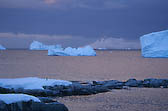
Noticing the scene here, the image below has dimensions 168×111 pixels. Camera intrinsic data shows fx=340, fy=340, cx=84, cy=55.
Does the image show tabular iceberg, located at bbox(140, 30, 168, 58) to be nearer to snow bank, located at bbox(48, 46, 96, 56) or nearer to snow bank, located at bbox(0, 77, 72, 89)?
snow bank, located at bbox(48, 46, 96, 56)

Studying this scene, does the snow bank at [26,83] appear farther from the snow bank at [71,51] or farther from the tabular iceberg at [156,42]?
the snow bank at [71,51]

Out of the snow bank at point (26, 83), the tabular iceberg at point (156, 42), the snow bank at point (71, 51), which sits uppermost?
the snow bank at point (71, 51)

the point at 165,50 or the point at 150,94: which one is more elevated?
the point at 165,50

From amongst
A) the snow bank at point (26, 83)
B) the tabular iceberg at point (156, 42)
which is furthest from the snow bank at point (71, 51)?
the snow bank at point (26, 83)

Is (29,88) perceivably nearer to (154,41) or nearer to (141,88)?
(141,88)

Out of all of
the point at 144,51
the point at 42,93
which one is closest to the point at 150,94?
the point at 42,93

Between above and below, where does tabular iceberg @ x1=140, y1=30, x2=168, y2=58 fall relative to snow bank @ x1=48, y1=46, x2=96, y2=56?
below

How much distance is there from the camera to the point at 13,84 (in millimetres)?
10242

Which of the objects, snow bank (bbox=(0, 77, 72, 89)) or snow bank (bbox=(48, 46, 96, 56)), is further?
snow bank (bbox=(48, 46, 96, 56))

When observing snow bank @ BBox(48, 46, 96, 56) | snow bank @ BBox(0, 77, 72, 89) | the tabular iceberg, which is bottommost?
Answer: snow bank @ BBox(0, 77, 72, 89)

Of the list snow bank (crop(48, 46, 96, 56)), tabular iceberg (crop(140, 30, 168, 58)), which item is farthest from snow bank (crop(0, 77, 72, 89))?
snow bank (crop(48, 46, 96, 56))

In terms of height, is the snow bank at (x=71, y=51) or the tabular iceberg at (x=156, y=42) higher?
the snow bank at (x=71, y=51)

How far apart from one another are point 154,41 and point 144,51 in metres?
3.78

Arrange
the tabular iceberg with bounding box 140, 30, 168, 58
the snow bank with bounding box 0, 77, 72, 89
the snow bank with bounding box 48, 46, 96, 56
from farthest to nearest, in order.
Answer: the snow bank with bounding box 48, 46, 96, 56 < the tabular iceberg with bounding box 140, 30, 168, 58 < the snow bank with bounding box 0, 77, 72, 89
